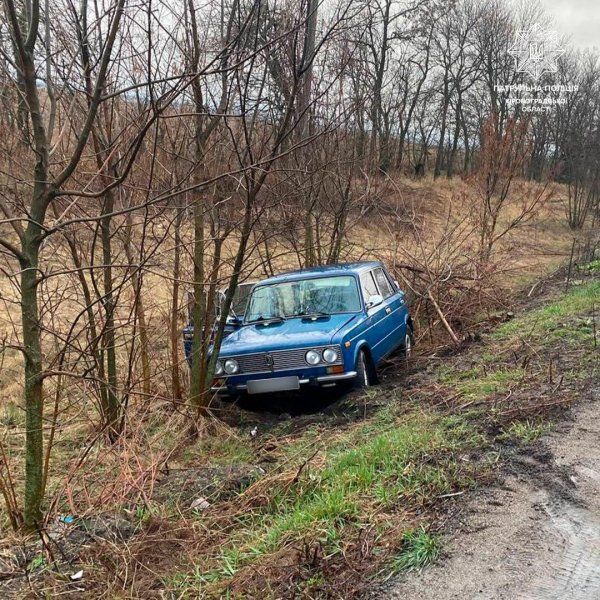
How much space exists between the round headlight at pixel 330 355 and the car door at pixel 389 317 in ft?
4.25

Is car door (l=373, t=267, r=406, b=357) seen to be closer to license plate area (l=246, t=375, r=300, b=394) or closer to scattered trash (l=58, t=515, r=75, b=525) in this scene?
license plate area (l=246, t=375, r=300, b=394)

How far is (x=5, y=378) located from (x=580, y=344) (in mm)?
7575

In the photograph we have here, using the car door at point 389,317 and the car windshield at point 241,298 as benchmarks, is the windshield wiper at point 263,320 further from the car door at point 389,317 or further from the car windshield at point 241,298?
the car door at point 389,317

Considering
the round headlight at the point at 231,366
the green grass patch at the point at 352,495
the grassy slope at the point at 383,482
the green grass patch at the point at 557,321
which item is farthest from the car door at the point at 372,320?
the green grass patch at the point at 352,495

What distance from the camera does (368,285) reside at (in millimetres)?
8375

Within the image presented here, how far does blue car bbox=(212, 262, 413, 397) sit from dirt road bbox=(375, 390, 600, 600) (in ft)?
9.35

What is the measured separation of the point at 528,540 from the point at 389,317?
5.48m

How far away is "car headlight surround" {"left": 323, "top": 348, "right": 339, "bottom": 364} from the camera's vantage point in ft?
21.9

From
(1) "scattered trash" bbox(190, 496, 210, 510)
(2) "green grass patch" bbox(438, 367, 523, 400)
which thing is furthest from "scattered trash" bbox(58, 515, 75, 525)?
(2) "green grass patch" bbox(438, 367, 523, 400)

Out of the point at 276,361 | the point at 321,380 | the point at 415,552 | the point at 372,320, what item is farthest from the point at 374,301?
the point at 415,552

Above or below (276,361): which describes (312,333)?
above

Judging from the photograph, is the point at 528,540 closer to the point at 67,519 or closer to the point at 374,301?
the point at 67,519

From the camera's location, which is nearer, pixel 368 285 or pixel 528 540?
pixel 528 540

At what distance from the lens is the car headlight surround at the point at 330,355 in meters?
6.68
